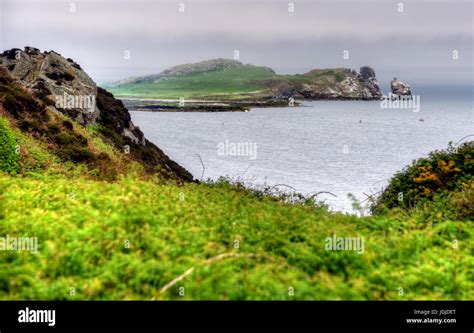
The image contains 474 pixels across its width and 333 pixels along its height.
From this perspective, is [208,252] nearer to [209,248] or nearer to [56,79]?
[209,248]

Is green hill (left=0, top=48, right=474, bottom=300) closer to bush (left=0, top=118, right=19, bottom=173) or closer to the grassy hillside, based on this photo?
the grassy hillside

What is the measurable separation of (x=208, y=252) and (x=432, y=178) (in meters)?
11.0

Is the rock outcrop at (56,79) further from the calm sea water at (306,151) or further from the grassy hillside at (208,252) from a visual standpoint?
the grassy hillside at (208,252)

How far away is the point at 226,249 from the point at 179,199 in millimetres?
3004

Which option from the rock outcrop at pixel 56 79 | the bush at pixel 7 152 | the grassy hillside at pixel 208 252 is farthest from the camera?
the rock outcrop at pixel 56 79

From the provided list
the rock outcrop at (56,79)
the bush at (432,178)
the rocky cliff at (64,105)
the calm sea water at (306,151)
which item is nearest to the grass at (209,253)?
the bush at (432,178)

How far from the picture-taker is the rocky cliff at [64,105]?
23.3 metres

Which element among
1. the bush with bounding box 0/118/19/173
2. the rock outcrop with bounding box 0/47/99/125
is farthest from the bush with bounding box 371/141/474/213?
the rock outcrop with bounding box 0/47/99/125

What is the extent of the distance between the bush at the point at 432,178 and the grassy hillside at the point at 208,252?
16.0 feet

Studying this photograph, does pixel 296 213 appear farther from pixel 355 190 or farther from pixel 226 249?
pixel 355 190

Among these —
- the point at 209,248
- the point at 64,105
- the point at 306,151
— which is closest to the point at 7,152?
the point at 209,248

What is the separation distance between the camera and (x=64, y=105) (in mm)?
31719

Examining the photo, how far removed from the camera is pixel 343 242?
9.60 metres
